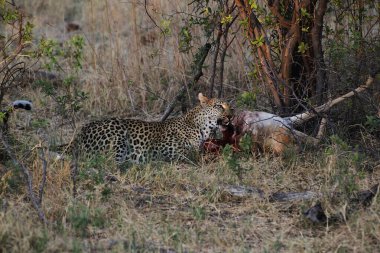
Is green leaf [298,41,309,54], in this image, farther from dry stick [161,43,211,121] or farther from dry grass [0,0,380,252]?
dry stick [161,43,211,121]

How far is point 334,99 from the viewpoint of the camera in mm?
7660

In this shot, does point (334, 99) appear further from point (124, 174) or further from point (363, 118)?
point (124, 174)

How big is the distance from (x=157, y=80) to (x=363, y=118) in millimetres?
2833

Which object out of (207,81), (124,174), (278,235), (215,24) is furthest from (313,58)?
(278,235)

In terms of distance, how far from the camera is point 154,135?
8102mm

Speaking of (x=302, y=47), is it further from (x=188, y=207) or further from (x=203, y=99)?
(x=188, y=207)

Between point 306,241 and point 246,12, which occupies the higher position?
point 246,12

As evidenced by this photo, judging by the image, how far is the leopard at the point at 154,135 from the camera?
7777 millimetres

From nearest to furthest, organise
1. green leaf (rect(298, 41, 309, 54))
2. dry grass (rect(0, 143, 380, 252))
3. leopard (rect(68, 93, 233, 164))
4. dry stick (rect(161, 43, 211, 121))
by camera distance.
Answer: dry grass (rect(0, 143, 380, 252)) < green leaf (rect(298, 41, 309, 54)) < leopard (rect(68, 93, 233, 164)) < dry stick (rect(161, 43, 211, 121))

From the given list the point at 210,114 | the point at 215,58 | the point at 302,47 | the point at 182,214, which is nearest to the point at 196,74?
the point at 215,58

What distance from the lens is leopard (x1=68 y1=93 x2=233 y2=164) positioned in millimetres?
7777

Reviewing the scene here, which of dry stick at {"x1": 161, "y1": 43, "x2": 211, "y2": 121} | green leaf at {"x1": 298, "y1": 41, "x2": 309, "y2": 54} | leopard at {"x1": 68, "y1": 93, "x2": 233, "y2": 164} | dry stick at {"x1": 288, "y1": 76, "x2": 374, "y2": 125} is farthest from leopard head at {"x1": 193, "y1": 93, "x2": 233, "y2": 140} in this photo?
green leaf at {"x1": 298, "y1": 41, "x2": 309, "y2": 54}

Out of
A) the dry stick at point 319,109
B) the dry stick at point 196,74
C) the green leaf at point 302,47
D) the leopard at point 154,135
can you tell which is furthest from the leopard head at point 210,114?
the green leaf at point 302,47

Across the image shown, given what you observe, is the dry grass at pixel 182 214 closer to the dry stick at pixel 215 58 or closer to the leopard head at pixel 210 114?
the leopard head at pixel 210 114
